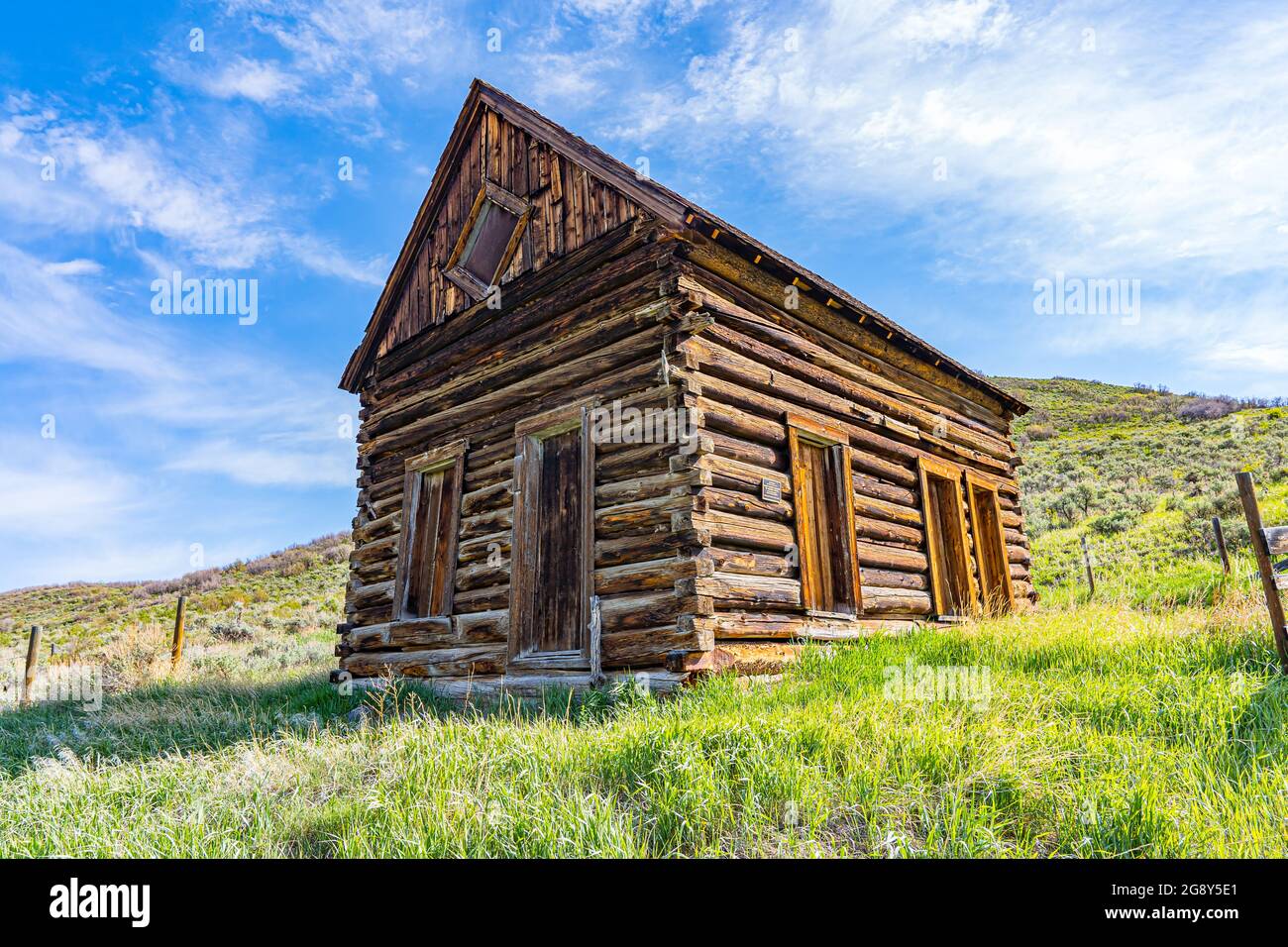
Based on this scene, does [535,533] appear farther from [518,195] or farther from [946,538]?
[946,538]

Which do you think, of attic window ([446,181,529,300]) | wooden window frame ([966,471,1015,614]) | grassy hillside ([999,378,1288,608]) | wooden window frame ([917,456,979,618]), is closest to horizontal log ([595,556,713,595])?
attic window ([446,181,529,300])

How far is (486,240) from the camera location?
1107 cm

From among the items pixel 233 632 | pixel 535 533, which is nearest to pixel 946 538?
pixel 535 533

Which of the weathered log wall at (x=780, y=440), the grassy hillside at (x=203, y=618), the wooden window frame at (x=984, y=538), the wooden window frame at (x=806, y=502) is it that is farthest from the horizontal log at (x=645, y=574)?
the grassy hillside at (x=203, y=618)

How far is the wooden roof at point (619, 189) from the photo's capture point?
8.15m

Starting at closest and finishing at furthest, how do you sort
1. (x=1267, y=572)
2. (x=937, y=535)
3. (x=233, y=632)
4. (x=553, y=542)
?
1. (x=1267, y=572)
2. (x=553, y=542)
3. (x=937, y=535)
4. (x=233, y=632)

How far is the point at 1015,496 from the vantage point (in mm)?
14156

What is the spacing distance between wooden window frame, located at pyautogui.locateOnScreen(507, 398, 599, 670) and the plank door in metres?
0.01

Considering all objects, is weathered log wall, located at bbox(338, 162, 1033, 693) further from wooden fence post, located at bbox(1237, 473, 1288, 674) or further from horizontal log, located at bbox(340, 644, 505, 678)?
wooden fence post, located at bbox(1237, 473, 1288, 674)

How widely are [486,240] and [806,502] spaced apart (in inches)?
235

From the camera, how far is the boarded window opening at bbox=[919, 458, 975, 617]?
36.4 ft

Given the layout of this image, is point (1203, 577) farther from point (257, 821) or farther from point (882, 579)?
point (257, 821)
